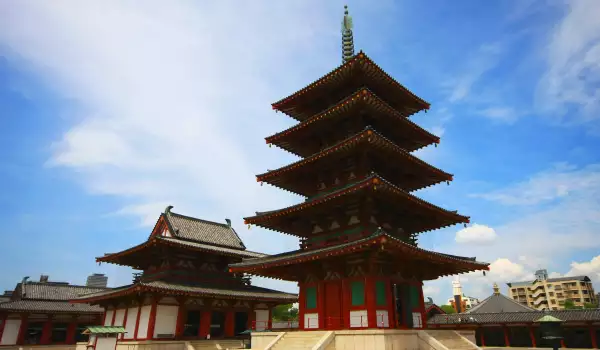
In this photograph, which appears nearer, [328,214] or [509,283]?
[328,214]

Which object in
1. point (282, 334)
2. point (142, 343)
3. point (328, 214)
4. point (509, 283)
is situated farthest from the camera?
point (509, 283)

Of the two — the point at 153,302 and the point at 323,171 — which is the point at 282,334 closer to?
the point at 323,171

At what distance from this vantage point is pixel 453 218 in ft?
76.7

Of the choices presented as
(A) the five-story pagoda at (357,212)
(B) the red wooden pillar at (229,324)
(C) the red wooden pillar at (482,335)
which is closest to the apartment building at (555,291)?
(C) the red wooden pillar at (482,335)

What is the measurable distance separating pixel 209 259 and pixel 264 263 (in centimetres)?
1559

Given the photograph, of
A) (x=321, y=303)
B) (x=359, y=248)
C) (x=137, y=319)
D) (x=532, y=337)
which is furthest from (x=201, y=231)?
(x=532, y=337)

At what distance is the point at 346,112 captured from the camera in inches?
915

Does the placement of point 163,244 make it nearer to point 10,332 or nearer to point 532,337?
point 10,332

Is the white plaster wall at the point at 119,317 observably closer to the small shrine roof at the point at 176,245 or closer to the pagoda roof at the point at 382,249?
the small shrine roof at the point at 176,245

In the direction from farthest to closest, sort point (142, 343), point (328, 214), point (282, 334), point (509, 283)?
point (509, 283) → point (142, 343) → point (328, 214) → point (282, 334)

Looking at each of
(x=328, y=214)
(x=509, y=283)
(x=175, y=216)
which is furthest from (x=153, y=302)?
(x=509, y=283)

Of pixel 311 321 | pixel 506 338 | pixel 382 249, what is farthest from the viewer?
pixel 506 338

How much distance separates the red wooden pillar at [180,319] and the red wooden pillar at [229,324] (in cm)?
438

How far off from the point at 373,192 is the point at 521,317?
35379 millimetres
